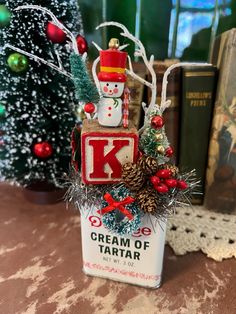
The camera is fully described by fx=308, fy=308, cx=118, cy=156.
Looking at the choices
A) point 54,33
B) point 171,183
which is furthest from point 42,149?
point 171,183

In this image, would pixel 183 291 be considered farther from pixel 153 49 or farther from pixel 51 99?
pixel 153 49

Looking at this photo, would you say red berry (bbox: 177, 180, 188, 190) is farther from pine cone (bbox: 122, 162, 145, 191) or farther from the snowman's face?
the snowman's face

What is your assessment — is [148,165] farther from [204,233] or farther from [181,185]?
[204,233]

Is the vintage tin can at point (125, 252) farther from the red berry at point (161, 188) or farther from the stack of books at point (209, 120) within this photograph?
the stack of books at point (209, 120)

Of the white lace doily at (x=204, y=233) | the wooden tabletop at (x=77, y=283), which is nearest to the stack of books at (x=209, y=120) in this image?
the white lace doily at (x=204, y=233)

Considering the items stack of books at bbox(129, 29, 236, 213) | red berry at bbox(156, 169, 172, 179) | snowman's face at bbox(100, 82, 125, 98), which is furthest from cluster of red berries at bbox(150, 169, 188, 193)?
stack of books at bbox(129, 29, 236, 213)
